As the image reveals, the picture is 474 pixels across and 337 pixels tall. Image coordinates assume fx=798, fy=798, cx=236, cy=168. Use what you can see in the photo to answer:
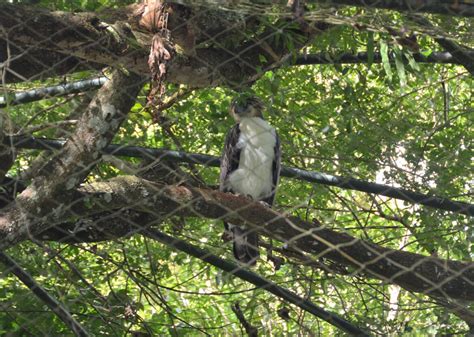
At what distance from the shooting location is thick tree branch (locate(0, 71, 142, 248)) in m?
2.61

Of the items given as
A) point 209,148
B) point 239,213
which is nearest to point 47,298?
point 239,213

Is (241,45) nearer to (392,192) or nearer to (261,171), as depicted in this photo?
(392,192)

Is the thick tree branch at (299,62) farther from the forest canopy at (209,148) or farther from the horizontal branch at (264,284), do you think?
the horizontal branch at (264,284)

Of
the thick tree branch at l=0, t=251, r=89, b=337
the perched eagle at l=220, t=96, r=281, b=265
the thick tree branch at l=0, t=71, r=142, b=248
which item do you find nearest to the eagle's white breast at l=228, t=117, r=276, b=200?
the perched eagle at l=220, t=96, r=281, b=265

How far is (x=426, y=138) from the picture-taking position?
3.84 metres

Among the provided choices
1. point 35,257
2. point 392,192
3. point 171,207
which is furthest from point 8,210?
point 392,192

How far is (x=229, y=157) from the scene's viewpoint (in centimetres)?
407

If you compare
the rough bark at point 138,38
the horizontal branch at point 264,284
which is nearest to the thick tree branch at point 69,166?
the rough bark at point 138,38

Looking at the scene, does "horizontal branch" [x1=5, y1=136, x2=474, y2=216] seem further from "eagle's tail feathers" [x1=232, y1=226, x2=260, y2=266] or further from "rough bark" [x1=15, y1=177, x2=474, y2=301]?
"eagle's tail feathers" [x1=232, y1=226, x2=260, y2=266]

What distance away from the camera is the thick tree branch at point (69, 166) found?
2.61 metres

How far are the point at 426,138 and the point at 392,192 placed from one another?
1.00 m

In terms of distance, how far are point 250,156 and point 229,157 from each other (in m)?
0.18

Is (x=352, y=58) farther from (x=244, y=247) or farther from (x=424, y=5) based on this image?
(x=424, y=5)

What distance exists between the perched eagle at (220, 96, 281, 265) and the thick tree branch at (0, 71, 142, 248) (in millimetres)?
1294
